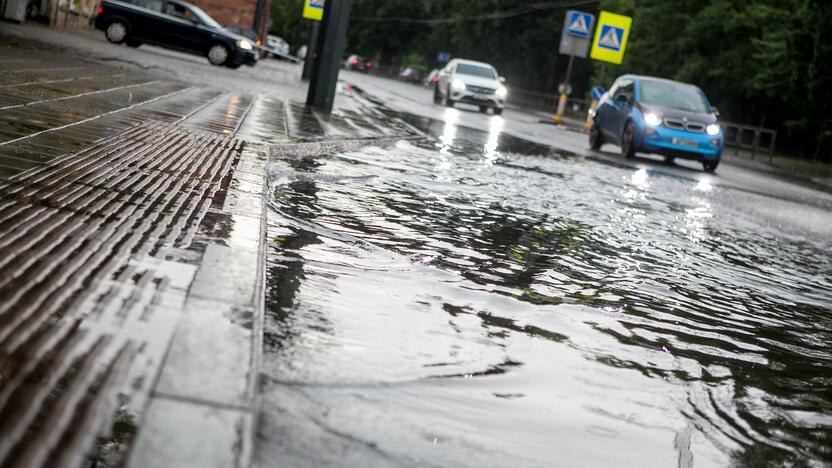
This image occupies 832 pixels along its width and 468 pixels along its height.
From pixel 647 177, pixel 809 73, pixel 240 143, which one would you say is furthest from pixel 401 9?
pixel 240 143

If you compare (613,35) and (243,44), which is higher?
(613,35)

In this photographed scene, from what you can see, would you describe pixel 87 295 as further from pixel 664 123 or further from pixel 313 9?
pixel 313 9

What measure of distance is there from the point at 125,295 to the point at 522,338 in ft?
5.50

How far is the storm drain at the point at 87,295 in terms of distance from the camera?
2494mm

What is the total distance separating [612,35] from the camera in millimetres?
40344

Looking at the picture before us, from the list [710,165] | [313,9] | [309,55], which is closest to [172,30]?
[313,9]

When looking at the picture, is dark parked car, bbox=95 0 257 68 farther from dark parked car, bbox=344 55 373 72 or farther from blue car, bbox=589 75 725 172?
dark parked car, bbox=344 55 373 72

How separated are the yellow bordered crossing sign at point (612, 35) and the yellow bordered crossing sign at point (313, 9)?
12140 millimetres

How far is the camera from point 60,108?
868 centimetres

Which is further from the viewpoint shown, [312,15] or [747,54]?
[747,54]

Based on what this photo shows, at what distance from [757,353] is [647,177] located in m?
11.5

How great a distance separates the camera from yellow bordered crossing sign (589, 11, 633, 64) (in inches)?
1587

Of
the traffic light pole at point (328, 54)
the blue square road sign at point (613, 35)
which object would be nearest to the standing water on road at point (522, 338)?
the traffic light pole at point (328, 54)

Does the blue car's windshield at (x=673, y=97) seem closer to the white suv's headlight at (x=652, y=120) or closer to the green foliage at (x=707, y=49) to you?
the white suv's headlight at (x=652, y=120)
